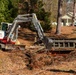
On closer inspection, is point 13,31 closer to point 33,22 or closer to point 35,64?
point 33,22

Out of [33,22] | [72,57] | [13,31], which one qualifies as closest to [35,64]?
[72,57]

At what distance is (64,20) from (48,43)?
7381 centimetres

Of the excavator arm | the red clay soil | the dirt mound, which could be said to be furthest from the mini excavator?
the dirt mound

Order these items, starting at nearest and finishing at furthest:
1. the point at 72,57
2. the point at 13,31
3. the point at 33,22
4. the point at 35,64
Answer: the point at 35,64, the point at 72,57, the point at 33,22, the point at 13,31

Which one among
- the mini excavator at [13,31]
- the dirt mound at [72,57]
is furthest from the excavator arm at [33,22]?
the dirt mound at [72,57]

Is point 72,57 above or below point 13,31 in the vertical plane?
below

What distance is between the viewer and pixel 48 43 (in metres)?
19.1

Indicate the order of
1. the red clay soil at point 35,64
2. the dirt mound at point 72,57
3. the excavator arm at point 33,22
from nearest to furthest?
the red clay soil at point 35,64
the dirt mound at point 72,57
the excavator arm at point 33,22

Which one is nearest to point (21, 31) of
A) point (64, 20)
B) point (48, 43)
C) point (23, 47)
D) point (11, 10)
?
point (11, 10)

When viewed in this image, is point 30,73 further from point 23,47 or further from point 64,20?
point 64,20

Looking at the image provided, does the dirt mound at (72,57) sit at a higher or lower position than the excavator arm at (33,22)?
lower

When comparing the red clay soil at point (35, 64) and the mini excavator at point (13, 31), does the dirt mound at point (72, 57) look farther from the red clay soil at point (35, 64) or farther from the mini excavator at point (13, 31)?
the mini excavator at point (13, 31)

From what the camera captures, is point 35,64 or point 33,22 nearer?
point 35,64

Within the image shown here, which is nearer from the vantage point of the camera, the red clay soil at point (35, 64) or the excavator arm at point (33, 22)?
the red clay soil at point (35, 64)
